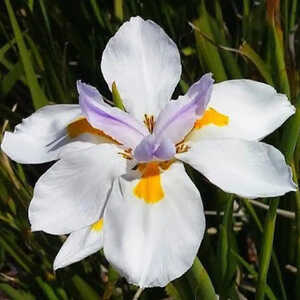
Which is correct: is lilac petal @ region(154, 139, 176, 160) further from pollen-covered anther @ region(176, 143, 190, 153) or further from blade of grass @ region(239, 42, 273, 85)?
blade of grass @ region(239, 42, 273, 85)

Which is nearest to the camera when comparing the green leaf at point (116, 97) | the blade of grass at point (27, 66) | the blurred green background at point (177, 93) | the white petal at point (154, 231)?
the white petal at point (154, 231)

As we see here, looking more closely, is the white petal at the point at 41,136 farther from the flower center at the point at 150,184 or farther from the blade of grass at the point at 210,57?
the blade of grass at the point at 210,57

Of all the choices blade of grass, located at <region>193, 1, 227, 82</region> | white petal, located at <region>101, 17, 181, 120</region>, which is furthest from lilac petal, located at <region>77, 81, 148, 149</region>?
blade of grass, located at <region>193, 1, 227, 82</region>

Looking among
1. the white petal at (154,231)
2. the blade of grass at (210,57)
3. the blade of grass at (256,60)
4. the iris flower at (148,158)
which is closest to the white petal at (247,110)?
the iris flower at (148,158)

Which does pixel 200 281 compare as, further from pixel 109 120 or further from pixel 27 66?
pixel 27 66

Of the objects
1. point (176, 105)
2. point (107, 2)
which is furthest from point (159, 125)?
point (107, 2)

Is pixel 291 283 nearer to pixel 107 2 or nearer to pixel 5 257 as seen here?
pixel 5 257

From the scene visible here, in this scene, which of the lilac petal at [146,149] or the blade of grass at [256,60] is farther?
the blade of grass at [256,60]
